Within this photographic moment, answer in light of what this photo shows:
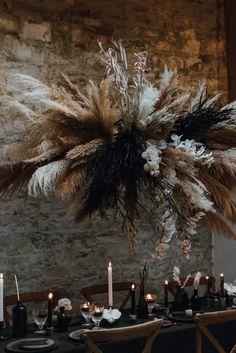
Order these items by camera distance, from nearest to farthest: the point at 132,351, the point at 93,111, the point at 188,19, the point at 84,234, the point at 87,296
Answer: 1. the point at 132,351
2. the point at 93,111
3. the point at 87,296
4. the point at 84,234
5. the point at 188,19

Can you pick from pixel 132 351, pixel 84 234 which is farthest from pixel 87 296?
pixel 132 351

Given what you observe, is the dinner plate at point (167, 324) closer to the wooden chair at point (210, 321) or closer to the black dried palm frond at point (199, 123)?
the wooden chair at point (210, 321)

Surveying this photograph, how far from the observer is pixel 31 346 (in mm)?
3264

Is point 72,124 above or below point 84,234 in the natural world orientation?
above

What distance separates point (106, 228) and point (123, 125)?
5.91ft

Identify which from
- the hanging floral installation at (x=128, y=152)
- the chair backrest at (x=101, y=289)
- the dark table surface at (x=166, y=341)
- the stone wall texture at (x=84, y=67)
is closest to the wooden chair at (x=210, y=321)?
the dark table surface at (x=166, y=341)

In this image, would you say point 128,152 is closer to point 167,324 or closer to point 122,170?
point 122,170

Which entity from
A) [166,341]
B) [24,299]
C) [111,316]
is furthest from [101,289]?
[166,341]

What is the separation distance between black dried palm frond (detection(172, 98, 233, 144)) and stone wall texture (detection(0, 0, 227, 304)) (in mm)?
1591

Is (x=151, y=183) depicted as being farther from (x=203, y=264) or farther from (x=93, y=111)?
(x=203, y=264)

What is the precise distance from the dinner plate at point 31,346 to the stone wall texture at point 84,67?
138 cm

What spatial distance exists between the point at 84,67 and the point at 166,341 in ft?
8.65

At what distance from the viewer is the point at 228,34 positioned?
5852 millimetres

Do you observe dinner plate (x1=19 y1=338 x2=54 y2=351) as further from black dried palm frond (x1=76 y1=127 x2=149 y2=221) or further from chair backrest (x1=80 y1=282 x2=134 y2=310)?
chair backrest (x1=80 y1=282 x2=134 y2=310)
